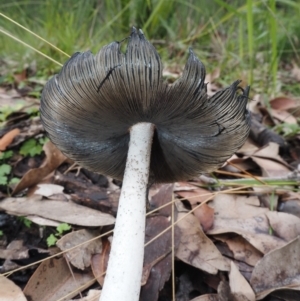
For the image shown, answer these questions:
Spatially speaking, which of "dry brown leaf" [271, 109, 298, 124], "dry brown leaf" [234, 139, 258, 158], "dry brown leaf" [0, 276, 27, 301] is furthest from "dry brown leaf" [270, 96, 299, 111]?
"dry brown leaf" [0, 276, 27, 301]

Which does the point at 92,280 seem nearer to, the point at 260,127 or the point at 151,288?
the point at 151,288

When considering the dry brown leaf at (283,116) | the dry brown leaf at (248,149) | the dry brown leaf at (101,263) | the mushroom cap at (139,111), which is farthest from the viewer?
the dry brown leaf at (283,116)

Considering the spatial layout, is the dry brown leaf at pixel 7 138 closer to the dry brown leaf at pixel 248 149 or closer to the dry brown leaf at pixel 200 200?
the dry brown leaf at pixel 200 200

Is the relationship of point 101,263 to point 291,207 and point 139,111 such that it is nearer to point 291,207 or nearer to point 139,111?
point 139,111

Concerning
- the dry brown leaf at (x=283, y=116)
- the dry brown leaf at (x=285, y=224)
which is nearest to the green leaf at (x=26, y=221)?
the dry brown leaf at (x=285, y=224)

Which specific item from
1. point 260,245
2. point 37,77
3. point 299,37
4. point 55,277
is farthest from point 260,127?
point 299,37

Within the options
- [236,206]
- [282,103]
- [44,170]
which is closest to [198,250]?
[236,206]

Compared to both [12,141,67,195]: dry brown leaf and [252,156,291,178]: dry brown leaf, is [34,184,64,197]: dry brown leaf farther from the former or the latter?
[252,156,291,178]: dry brown leaf
